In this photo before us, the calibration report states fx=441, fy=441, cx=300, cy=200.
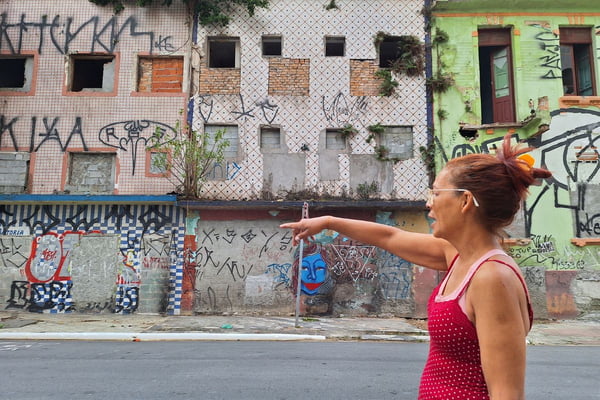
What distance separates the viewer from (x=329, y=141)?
13703 mm

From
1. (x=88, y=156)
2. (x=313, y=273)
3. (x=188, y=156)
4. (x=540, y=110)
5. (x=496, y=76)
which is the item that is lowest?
(x=313, y=273)

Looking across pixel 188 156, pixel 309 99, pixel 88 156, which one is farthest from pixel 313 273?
pixel 88 156

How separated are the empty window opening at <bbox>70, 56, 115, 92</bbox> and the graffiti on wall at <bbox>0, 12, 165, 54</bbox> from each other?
1.19 ft

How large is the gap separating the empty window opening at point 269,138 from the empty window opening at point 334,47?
3.09 meters

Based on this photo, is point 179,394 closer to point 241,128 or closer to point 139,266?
point 139,266

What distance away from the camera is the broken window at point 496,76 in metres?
13.9

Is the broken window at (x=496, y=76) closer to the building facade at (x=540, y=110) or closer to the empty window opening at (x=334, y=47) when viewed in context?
the building facade at (x=540, y=110)

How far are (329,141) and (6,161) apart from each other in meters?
9.88

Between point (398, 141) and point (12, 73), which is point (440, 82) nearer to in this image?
point (398, 141)

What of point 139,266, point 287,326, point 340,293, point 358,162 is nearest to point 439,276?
point 340,293

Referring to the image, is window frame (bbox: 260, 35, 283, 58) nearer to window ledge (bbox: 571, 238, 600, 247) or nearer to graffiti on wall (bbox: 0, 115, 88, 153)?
graffiti on wall (bbox: 0, 115, 88, 153)

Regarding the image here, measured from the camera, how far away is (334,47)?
47.2 feet

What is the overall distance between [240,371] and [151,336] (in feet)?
13.3

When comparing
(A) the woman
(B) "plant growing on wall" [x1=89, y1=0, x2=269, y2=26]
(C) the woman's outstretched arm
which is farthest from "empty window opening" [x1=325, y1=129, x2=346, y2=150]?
(A) the woman
